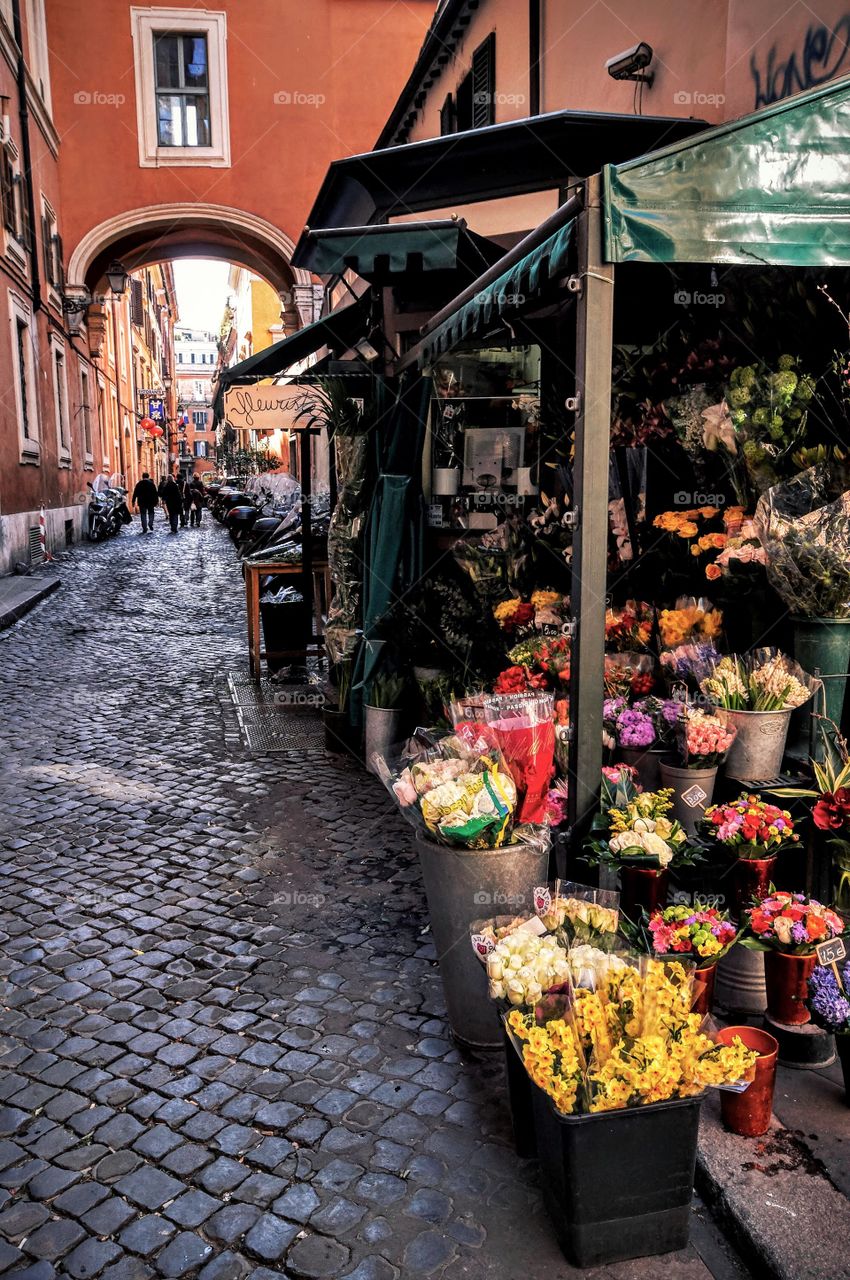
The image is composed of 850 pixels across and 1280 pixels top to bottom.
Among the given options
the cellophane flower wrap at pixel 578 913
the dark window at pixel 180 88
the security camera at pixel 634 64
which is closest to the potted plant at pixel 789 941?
the cellophane flower wrap at pixel 578 913

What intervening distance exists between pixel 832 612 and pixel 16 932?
3.60m

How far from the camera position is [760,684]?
3.68 meters

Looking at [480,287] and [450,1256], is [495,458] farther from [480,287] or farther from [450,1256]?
[450,1256]

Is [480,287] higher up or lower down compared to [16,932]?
higher up

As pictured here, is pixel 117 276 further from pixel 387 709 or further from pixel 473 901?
pixel 473 901

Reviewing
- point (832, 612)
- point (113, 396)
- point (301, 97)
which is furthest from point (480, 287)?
point (113, 396)

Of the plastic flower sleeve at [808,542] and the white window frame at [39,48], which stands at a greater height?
the white window frame at [39,48]

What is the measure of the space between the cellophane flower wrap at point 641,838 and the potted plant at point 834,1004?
0.60 m

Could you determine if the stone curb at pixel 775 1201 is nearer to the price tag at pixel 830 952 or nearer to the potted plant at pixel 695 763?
the price tag at pixel 830 952

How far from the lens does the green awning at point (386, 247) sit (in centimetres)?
498

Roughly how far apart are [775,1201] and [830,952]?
773 millimetres

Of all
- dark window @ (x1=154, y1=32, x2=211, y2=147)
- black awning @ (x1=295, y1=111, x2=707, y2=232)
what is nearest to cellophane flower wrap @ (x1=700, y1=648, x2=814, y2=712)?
black awning @ (x1=295, y1=111, x2=707, y2=232)

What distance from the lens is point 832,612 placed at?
371 cm

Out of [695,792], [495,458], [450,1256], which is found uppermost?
[495,458]
